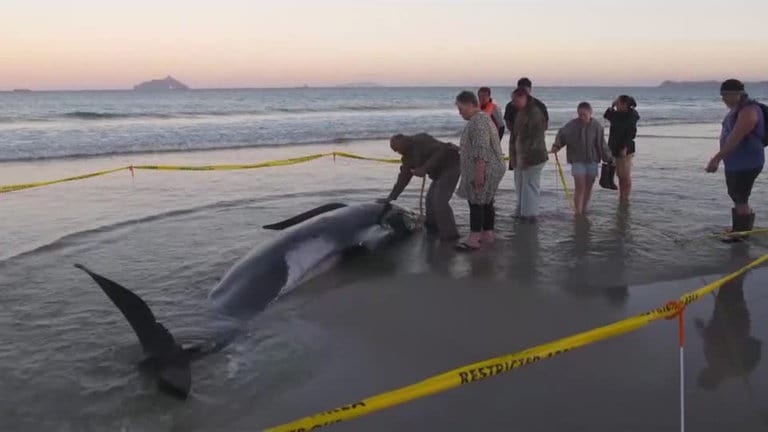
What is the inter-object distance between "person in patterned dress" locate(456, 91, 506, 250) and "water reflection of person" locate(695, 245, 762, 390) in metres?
2.99

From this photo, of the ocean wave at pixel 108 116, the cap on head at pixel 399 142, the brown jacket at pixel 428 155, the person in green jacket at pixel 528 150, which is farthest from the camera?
the ocean wave at pixel 108 116

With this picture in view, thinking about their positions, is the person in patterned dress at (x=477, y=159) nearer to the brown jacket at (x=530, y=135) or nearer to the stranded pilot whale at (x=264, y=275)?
the stranded pilot whale at (x=264, y=275)

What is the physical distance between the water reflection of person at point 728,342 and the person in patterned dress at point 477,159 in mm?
2988

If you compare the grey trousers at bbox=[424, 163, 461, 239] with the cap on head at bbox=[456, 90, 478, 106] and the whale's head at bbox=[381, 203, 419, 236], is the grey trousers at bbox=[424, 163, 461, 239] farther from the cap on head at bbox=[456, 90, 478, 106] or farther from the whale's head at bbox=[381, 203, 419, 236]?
the cap on head at bbox=[456, 90, 478, 106]

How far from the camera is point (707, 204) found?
40.8ft

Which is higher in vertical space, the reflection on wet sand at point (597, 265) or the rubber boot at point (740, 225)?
the rubber boot at point (740, 225)

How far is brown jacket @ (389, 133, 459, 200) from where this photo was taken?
31.8ft

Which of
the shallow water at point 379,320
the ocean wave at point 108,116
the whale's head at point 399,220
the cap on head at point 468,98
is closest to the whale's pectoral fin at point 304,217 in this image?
the shallow water at point 379,320

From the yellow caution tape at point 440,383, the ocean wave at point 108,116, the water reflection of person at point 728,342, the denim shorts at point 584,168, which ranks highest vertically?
the ocean wave at point 108,116

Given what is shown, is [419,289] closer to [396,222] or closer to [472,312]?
[472,312]

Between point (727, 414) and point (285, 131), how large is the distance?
3311 centimetres

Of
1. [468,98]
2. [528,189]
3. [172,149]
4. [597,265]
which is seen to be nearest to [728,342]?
[597,265]

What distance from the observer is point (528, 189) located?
35.6 ft

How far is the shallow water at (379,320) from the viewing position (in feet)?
15.6
